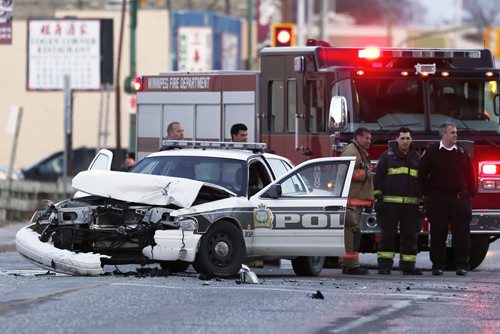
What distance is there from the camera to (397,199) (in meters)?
19.2

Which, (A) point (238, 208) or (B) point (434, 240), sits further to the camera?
(B) point (434, 240)

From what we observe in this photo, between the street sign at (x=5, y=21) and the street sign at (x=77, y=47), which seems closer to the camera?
the street sign at (x=5, y=21)

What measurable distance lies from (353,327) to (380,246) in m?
7.21

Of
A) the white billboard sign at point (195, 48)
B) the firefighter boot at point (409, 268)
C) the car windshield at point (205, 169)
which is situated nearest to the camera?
the car windshield at point (205, 169)

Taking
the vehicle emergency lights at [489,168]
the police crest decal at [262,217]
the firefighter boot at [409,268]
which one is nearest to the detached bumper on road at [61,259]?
the police crest decal at [262,217]

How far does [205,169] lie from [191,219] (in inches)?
62.5

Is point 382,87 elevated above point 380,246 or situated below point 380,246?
above

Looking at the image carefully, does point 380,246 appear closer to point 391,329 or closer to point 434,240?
point 434,240

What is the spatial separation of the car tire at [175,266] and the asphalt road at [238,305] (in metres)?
0.16

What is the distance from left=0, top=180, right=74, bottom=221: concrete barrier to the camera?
113 feet

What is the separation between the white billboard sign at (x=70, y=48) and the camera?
59.2 m

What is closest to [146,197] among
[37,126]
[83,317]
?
[83,317]

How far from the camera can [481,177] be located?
20.3 m

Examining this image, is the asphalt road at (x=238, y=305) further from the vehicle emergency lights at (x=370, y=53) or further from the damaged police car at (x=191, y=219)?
the vehicle emergency lights at (x=370, y=53)
